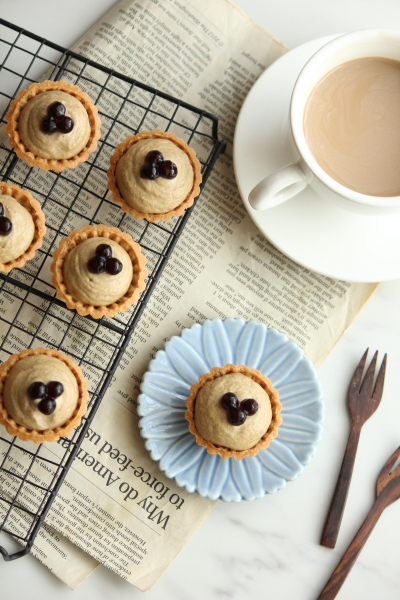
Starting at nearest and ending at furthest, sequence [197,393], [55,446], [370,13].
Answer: [197,393] → [55,446] → [370,13]

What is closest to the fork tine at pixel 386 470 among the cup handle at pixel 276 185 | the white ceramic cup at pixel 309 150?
the white ceramic cup at pixel 309 150

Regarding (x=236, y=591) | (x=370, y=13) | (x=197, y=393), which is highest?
(x=370, y=13)

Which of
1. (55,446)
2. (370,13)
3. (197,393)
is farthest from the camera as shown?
(370,13)

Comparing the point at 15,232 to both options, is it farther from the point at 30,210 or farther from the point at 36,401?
the point at 36,401

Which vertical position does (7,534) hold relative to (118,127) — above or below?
below

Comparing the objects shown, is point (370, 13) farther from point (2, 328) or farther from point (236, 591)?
point (236, 591)

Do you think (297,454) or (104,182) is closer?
(297,454)

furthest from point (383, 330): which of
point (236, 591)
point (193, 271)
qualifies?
point (236, 591)

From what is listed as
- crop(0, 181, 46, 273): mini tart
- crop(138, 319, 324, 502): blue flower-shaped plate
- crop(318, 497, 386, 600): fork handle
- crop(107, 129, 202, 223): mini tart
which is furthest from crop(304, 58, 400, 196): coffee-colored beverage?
crop(318, 497, 386, 600): fork handle
